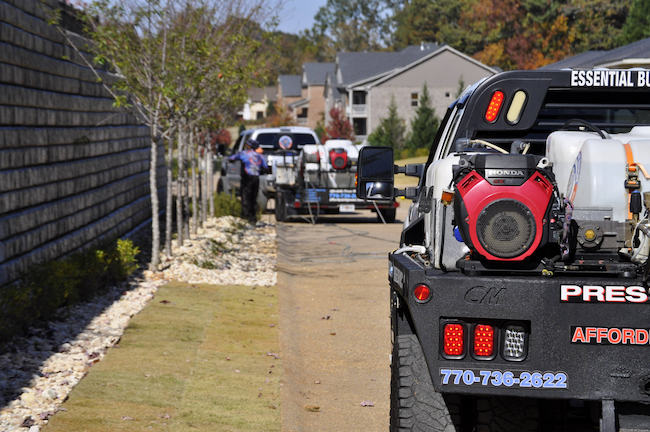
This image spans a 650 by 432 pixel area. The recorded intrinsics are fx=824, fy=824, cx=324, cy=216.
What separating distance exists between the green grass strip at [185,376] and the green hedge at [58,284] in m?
0.70

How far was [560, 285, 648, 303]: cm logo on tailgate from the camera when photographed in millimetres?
3215

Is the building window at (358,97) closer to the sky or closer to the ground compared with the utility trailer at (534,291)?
closer to the sky

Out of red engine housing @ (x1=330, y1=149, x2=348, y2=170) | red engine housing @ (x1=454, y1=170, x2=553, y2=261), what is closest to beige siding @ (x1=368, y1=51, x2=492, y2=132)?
red engine housing @ (x1=330, y1=149, x2=348, y2=170)

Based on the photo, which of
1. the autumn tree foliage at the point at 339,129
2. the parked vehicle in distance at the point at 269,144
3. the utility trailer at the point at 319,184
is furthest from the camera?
the autumn tree foliage at the point at 339,129

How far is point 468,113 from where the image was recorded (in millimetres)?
4816

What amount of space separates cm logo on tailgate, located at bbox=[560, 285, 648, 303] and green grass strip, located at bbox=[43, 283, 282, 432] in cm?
279

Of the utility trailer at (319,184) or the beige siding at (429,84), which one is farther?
the beige siding at (429,84)

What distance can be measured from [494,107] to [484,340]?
6.21 ft

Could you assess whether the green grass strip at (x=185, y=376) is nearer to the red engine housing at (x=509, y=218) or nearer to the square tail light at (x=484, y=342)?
the square tail light at (x=484, y=342)

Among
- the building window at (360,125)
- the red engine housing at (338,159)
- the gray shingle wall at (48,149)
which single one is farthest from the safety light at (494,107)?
the building window at (360,125)

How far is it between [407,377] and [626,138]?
1.51 m

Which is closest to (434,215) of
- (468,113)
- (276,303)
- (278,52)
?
(468,113)

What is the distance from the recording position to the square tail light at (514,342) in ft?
10.9

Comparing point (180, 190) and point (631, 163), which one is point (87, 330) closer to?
point (180, 190)
